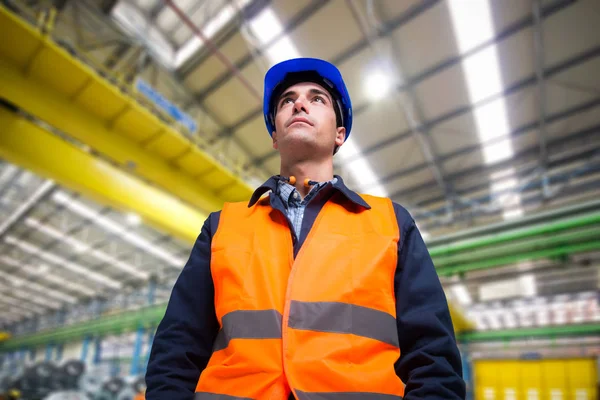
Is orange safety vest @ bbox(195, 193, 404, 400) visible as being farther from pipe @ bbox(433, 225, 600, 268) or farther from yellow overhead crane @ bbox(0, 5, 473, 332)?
pipe @ bbox(433, 225, 600, 268)

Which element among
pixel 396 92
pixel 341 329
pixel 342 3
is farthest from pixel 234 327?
pixel 396 92

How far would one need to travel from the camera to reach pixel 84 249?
49.9 ft

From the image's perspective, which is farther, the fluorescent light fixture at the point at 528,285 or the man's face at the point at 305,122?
the fluorescent light fixture at the point at 528,285

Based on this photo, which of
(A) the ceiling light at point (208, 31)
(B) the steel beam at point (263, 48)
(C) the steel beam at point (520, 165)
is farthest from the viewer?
(C) the steel beam at point (520, 165)

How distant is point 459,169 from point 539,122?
2243mm

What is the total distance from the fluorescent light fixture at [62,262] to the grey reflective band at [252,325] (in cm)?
1909

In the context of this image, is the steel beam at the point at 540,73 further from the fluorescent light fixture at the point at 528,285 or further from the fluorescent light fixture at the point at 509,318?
the fluorescent light fixture at the point at 509,318

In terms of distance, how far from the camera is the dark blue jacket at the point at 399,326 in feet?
3.00

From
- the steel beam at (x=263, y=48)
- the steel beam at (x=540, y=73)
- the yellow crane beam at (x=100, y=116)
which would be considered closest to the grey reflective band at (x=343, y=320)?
the yellow crane beam at (x=100, y=116)

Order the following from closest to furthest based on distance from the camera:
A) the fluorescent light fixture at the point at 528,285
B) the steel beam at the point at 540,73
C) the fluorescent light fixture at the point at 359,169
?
the steel beam at the point at 540,73 < the fluorescent light fixture at the point at 359,169 < the fluorescent light fixture at the point at 528,285

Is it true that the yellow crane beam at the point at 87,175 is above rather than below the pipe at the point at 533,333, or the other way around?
A: above

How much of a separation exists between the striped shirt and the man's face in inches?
6.5

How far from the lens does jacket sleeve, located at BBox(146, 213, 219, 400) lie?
97cm

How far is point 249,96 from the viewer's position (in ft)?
28.2
